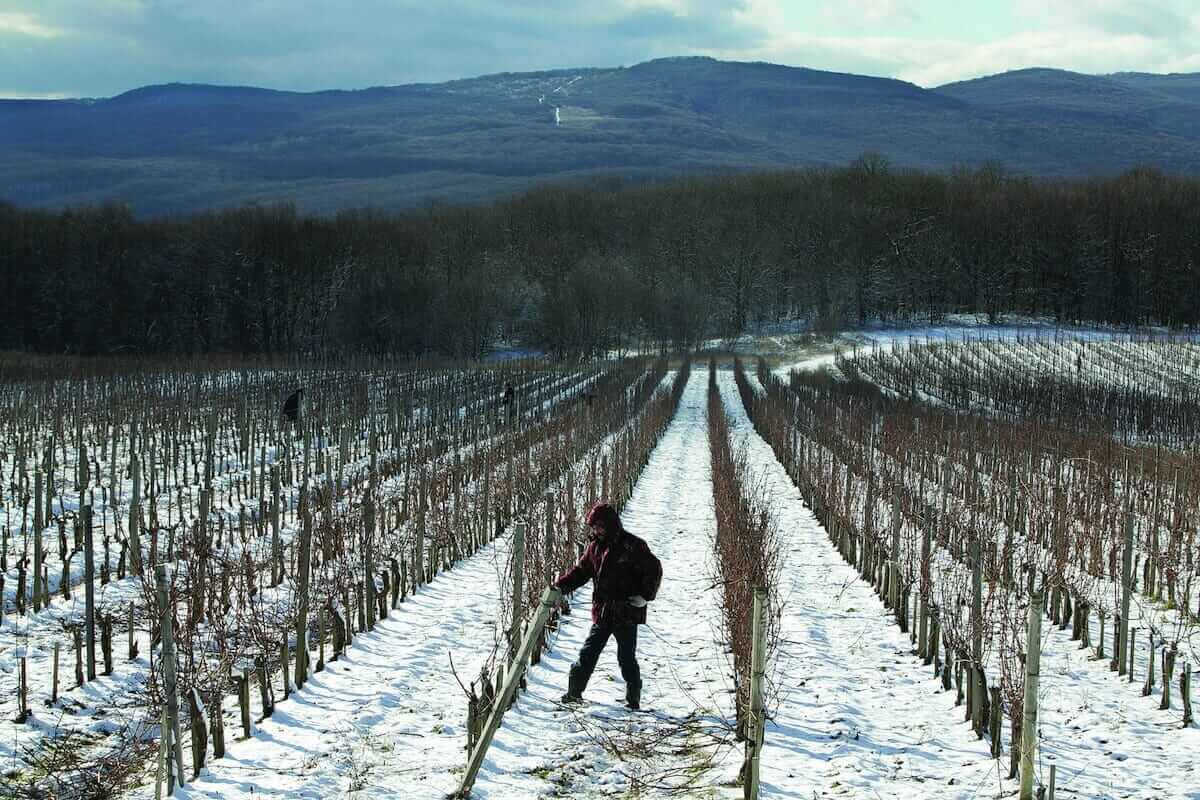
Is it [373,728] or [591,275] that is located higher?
[591,275]

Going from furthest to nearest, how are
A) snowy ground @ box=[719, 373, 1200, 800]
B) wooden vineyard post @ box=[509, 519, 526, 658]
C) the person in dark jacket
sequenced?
1. wooden vineyard post @ box=[509, 519, 526, 658]
2. the person in dark jacket
3. snowy ground @ box=[719, 373, 1200, 800]

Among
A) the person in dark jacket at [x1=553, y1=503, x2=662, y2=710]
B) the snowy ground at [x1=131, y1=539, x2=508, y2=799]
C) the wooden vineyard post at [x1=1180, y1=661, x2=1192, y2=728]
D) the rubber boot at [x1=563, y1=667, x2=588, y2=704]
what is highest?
the person in dark jacket at [x1=553, y1=503, x2=662, y2=710]

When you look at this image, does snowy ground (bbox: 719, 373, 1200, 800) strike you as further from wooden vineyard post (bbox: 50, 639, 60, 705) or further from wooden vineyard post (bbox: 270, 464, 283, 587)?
wooden vineyard post (bbox: 270, 464, 283, 587)

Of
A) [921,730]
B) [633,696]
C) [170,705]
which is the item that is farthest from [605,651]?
[170,705]

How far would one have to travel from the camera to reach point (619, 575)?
7.00 metres

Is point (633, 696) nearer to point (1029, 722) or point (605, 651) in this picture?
point (605, 651)

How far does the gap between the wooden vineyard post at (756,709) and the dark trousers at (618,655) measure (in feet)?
4.02

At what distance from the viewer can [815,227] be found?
79.1 metres

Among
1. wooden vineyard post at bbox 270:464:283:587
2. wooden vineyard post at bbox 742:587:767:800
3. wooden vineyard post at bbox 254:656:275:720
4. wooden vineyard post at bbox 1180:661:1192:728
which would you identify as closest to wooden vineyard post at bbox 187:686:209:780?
wooden vineyard post at bbox 254:656:275:720

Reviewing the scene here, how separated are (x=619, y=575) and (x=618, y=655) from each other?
593 millimetres

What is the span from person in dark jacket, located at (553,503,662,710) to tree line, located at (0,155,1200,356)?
54.8m

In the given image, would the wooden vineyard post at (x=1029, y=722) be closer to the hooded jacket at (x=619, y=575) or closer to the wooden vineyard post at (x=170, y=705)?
the hooded jacket at (x=619, y=575)

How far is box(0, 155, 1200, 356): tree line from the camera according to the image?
64812 millimetres

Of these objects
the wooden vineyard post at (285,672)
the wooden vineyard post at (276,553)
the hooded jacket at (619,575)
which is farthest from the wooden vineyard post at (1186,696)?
the wooden vineyard post at (276,553)
